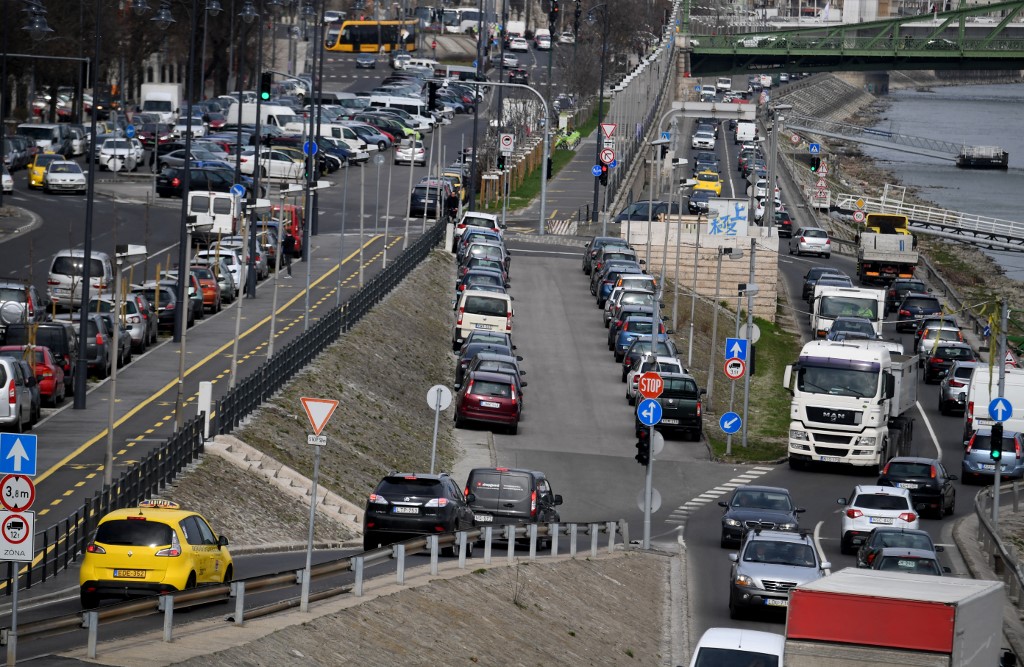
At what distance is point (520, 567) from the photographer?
3067 centimetres

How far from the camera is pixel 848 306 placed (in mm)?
68375

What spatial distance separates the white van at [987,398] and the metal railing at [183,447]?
1814 centimetres

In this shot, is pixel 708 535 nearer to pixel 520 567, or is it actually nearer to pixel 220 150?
pixel 520 567

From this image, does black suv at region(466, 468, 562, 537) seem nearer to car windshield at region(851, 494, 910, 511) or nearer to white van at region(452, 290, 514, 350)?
car windshield at region(851, 494, 910, 511)

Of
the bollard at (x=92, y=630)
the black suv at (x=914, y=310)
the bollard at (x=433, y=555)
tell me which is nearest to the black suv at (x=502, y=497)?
the bollard at (x=433, y=555)

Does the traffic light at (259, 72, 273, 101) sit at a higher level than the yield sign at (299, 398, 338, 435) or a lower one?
higher

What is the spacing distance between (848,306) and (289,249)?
20.2m

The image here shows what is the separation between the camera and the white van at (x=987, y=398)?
53.3m

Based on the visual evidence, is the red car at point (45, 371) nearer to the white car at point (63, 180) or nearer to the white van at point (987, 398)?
the white van at point (987, 398)

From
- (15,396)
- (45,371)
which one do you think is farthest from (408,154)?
(15,396)

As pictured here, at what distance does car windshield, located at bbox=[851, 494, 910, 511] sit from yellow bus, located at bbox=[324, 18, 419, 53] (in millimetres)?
132864

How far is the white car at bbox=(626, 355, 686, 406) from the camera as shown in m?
52.0

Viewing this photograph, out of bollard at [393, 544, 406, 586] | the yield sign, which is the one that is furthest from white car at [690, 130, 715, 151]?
the yield sign

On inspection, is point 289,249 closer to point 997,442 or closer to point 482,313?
point 482,313
